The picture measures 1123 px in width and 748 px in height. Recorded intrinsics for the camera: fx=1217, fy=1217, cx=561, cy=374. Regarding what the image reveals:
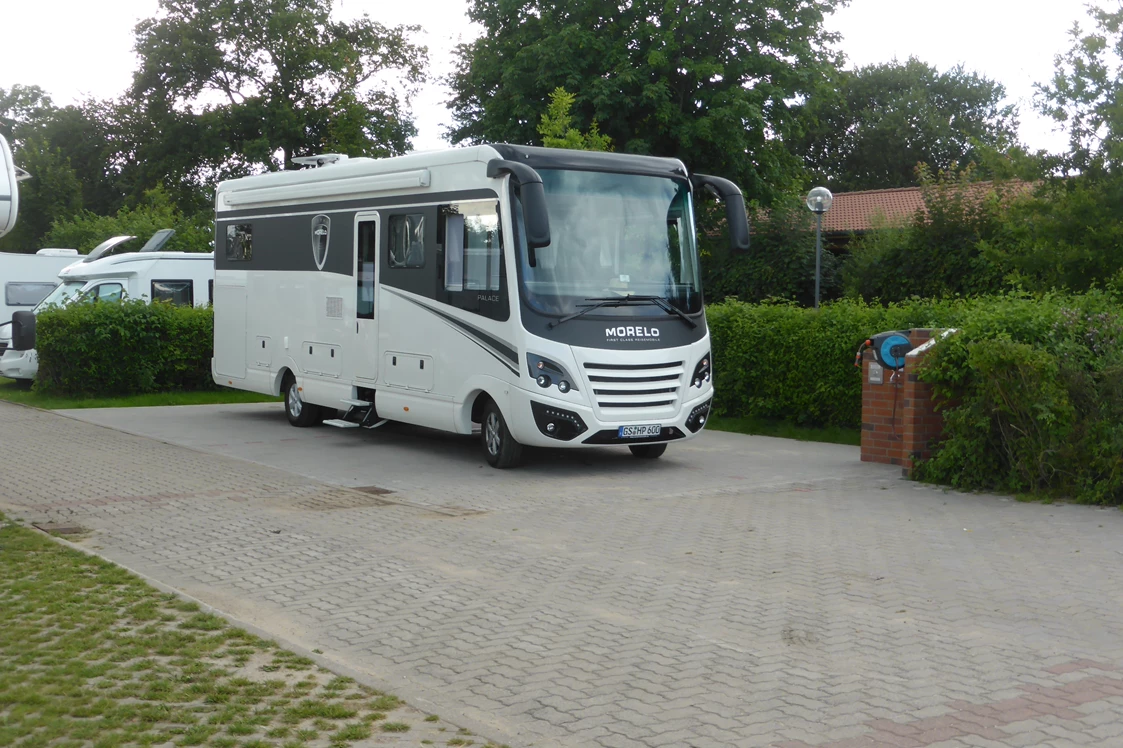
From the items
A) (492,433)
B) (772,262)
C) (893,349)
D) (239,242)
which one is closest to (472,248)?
(492,433)

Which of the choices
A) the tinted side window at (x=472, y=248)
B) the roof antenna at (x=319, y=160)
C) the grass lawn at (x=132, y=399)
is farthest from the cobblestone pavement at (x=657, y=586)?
the grass lawn at (x=132, y=399)

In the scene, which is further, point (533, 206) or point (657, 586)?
point (533, 206)

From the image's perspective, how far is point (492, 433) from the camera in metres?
12.5

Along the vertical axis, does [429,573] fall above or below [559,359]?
below

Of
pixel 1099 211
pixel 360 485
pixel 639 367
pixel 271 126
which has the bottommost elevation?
pixel 360 485

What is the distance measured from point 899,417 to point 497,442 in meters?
4.19

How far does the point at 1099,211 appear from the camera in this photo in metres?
14.8

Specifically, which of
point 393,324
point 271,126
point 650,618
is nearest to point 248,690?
point 650,618

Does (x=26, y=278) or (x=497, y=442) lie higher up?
(x=26, y=278)

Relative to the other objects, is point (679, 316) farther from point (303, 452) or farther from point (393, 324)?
point (303, 452)

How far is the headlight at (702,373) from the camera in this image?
12.5 metres

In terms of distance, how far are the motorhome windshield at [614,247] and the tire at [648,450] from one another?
1673mm

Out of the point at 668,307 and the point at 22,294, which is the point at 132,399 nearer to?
the point at 22,294

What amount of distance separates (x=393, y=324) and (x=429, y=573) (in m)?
6.26
